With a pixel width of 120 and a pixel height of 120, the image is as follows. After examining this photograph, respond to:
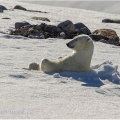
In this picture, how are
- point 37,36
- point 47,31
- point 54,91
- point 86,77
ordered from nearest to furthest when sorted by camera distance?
point 54,91 → point 86,77 → point 37,36 → point 47,31

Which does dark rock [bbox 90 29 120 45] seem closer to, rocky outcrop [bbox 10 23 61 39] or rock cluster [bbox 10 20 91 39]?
rock cluster [bbox 10 20 91 39]

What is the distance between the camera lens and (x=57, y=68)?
718 centimetres

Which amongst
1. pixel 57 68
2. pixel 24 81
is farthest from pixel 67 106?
pixel 57 68

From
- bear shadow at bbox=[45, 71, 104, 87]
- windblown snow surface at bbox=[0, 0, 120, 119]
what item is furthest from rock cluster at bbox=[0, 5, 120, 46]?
bear shadow at bbox=[45, 71, 104, 87]

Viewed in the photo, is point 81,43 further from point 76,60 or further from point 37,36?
point 37,36

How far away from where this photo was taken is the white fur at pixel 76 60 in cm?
716

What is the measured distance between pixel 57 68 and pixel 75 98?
204 centimetres

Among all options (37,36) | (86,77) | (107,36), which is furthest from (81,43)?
(107,36)

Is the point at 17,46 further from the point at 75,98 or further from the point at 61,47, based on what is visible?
the point at 75,98

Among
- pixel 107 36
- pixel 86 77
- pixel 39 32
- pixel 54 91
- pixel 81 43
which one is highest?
pixel 81 43

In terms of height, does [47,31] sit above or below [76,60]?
below

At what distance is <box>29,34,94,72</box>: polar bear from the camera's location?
716 centimetres

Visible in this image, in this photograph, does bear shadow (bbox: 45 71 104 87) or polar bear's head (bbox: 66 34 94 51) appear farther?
polar bear's head (bbox: 66 34 94 51)

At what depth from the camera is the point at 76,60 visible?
7.23 metres
